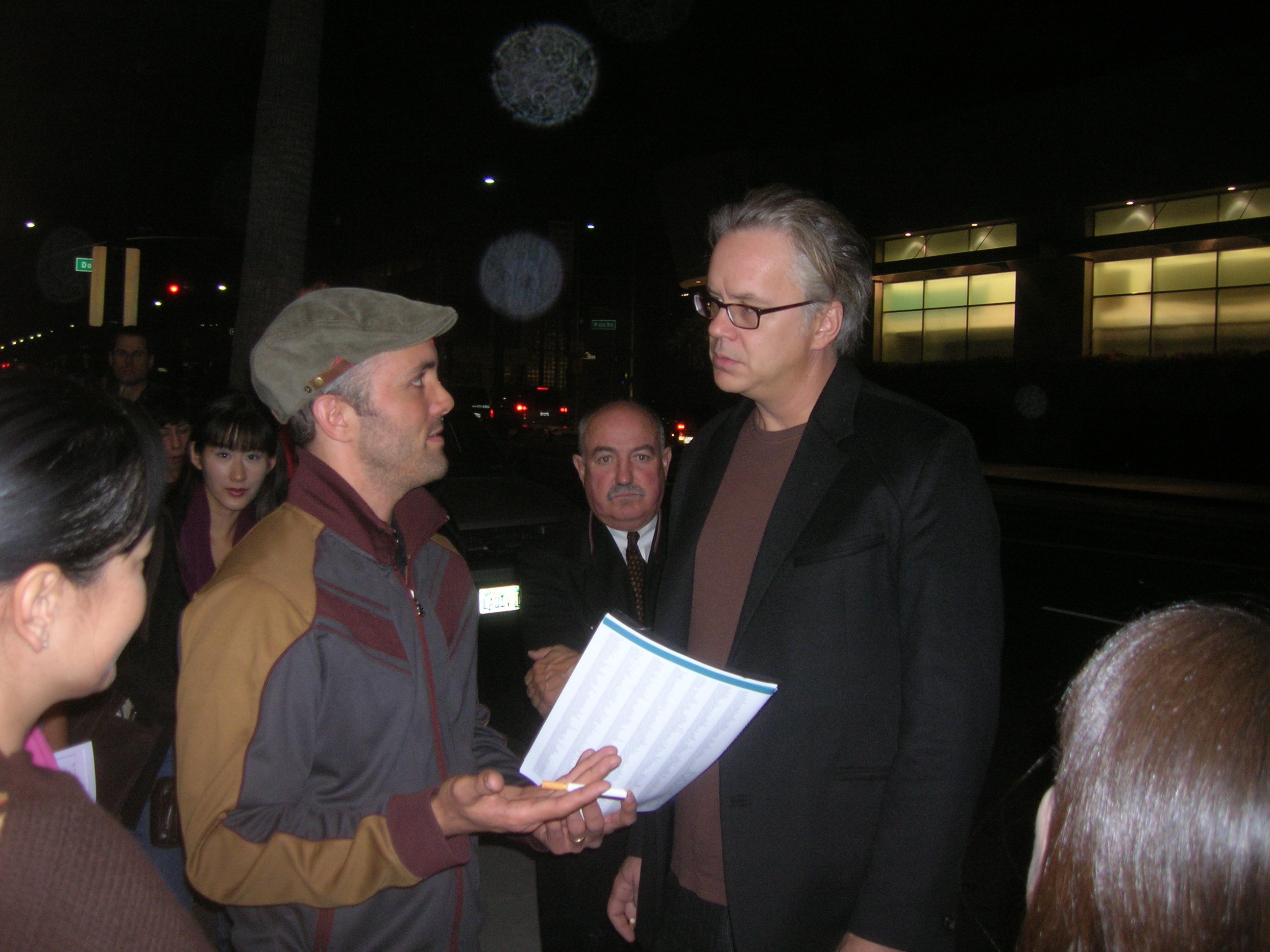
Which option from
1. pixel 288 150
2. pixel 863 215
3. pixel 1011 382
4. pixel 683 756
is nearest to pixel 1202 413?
pixel 1011 382

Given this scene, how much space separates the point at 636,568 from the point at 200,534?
88.1 inches

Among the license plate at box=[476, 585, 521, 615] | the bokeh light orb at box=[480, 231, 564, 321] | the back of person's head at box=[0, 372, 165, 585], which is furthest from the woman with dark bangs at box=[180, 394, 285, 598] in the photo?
the bokeh light orb at box=[480, 231, 564, 321]

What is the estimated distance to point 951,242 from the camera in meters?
31.2

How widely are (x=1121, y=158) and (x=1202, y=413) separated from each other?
905cm

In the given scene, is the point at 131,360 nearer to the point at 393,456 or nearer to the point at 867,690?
the point at 393,456

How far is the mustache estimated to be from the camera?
2.93 meters

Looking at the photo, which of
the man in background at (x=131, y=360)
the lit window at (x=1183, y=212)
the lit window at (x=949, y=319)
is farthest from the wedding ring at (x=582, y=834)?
the lit window at (x=949, y=319)

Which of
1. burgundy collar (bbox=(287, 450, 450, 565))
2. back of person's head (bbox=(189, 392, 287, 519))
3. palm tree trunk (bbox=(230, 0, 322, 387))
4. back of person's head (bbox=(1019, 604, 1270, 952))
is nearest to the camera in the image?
back of person's head (bbox=(1019, 604, 1270, 952))

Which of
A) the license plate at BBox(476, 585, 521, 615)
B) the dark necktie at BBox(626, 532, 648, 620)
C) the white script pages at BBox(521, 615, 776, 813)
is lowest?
the license plate at BBox(476, 585, 521, 615)

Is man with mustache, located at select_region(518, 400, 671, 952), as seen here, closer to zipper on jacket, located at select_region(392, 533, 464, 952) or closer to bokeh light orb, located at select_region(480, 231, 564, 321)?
zipper on jacket, located at select_region(392, 533, 464, 952)

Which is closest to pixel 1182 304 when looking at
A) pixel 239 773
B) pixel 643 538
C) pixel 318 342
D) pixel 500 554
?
pixel 500 554

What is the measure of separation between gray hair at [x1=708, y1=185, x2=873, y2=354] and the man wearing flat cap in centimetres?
86

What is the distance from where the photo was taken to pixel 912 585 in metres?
1.79

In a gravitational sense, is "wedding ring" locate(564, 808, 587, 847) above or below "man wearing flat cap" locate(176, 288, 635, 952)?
below
